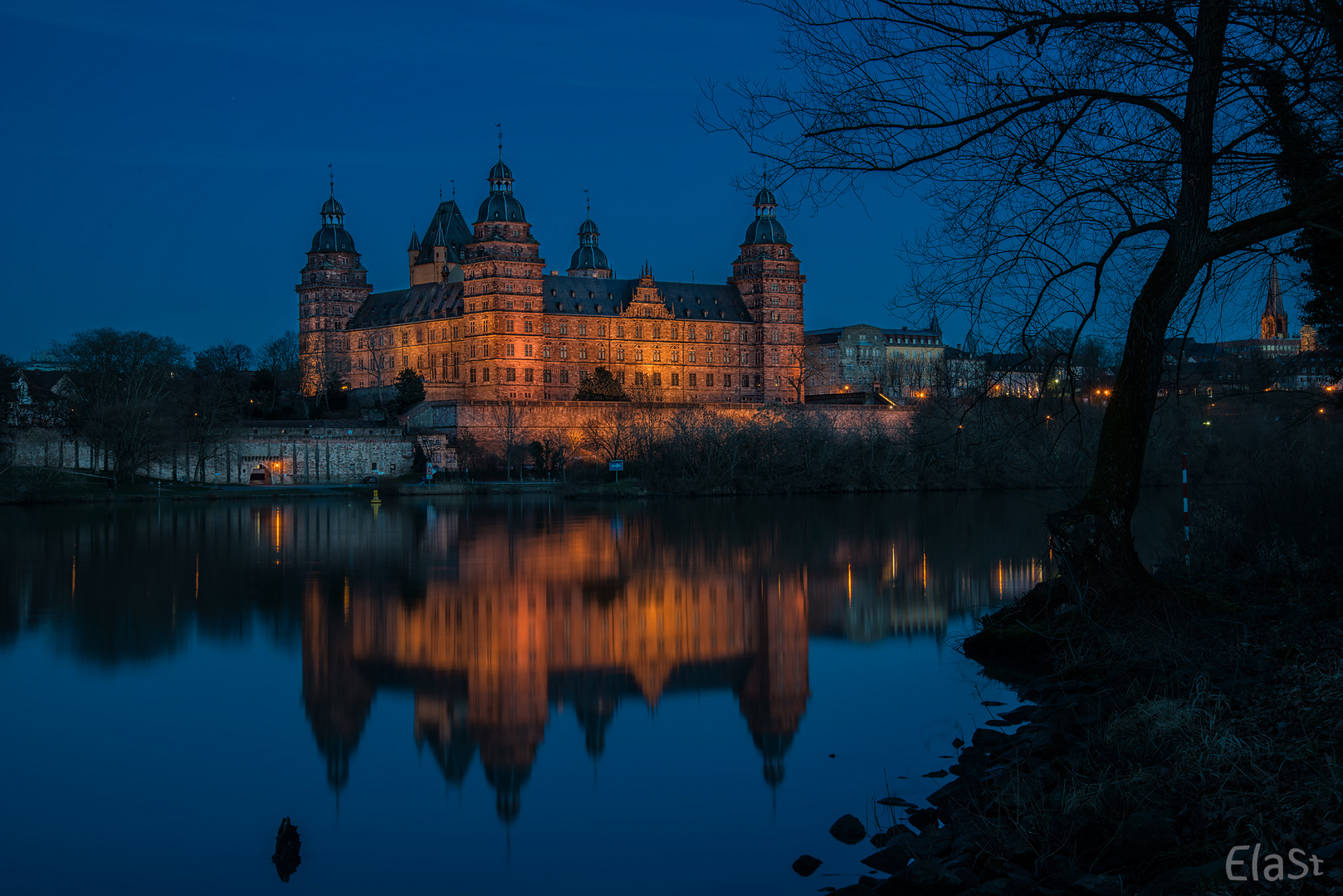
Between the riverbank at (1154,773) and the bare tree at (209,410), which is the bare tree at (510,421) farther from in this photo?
the riverbank at (1154,773)

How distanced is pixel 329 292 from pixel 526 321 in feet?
74.9

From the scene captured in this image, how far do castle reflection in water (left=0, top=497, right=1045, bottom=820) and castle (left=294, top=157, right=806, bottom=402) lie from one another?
56056 millimetres

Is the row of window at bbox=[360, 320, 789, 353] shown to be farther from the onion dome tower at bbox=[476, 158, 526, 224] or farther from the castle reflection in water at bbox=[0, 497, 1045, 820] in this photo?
the castle reflection in water at bbox=[0, 497, 1045, 820]

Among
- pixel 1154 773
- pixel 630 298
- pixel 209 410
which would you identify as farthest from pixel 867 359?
pixel 1154 773

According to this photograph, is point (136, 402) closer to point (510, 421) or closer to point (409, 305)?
point (510, 421)

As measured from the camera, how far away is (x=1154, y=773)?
6938 millimetres

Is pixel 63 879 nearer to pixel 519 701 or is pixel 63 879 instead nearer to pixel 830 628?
pixel 519 701

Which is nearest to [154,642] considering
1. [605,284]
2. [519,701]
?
[519,701]

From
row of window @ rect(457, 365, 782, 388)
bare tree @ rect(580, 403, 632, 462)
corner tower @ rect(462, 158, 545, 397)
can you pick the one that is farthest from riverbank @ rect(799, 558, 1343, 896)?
corner tower @ rect(462, 158, 545, 397)

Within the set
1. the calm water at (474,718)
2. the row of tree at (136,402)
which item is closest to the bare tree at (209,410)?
the row of tree at (136,402)

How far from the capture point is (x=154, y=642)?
1483cm

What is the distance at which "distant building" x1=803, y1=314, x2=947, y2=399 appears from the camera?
107 meters

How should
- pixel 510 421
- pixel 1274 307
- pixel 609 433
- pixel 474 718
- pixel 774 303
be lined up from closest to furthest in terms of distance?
1. pixel 474 718
2. pixel 1274 307
3. pixel 609 433
4. pixel 510 421
5. pixel 774 303

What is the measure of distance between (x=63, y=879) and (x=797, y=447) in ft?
174
